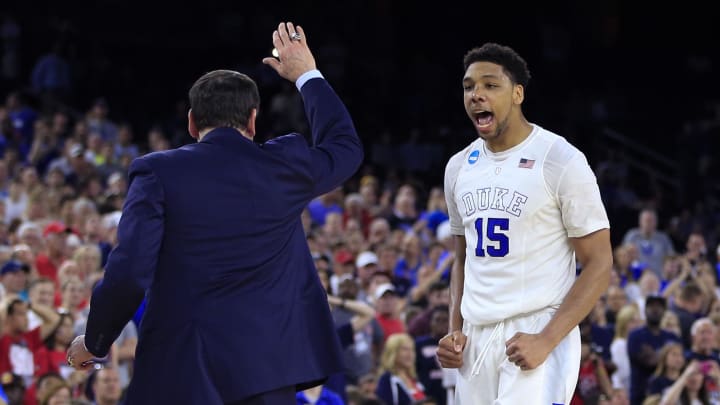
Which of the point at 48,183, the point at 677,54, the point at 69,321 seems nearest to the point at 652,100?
the point at 677,54

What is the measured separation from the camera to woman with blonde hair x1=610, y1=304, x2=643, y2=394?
37.4 feet

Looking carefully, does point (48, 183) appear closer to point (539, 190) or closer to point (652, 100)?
point (539, 190)

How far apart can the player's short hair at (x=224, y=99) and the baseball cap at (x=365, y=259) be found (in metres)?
7.50

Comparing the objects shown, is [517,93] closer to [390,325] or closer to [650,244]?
[390,325]

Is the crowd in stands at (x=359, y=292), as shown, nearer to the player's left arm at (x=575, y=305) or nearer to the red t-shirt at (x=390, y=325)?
the red t-shirt at (x=390, y=325)

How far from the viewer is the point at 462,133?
787 inches

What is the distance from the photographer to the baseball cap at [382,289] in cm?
1091

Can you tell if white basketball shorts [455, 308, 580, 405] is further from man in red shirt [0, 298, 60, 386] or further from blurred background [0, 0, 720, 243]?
blurred background [0, 0, 720, 243]

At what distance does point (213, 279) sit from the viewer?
4.28 meters

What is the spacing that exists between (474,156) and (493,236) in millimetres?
428

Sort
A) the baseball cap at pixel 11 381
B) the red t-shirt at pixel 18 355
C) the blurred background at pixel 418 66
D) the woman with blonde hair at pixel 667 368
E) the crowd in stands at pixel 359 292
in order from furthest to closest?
1. the blurred background at pixel 418 66
2. the woman with blonde hair at pixel 667 368
3. the crowd in stands at pixel 359 292
4. the red t-shirt at pixel 18 355
5. the baseball cap at pixel 11 381

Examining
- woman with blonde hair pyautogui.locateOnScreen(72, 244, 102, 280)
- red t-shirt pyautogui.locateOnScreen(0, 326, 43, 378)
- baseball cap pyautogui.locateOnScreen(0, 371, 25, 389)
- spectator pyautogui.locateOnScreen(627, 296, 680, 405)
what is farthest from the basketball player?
spectator pyautogui.locateOnScreen(627, 296, 680, 405)

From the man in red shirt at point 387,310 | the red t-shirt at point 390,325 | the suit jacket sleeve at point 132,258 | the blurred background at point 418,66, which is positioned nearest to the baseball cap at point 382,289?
the man in red shirt at point 387,310

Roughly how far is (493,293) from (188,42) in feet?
66.0
